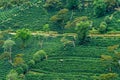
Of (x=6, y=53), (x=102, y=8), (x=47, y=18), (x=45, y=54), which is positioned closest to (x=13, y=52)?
(x=6, y=53)

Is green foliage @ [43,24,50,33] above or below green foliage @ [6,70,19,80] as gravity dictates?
above

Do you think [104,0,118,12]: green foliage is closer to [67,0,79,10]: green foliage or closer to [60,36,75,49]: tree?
[67,0,79,10]: green foliage

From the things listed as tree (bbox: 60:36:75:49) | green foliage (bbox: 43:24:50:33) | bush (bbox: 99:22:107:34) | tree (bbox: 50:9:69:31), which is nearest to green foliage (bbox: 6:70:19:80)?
tree (bbox: 60:36:75:49)

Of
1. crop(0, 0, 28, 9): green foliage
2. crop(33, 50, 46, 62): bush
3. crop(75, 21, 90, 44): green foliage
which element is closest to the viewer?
crop(33, 50, 46, 62): bush

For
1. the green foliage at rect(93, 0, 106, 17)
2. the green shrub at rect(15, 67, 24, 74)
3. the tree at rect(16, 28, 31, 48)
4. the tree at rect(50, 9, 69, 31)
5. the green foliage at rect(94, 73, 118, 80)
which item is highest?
the green foliage at rect(93, 0, 106, 17)

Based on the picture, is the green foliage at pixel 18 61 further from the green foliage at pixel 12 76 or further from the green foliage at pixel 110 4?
the green foliage at pixel 110 4

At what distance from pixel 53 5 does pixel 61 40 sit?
542 inches

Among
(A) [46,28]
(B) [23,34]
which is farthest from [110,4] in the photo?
(B) [23,34]

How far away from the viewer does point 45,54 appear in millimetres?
69188

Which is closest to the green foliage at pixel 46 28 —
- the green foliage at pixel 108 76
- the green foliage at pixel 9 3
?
the green foliage at pixel 9 3

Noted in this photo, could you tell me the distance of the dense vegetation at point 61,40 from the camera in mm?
64875

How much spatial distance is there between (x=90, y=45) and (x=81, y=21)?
202 inches

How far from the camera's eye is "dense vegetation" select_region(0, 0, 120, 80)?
64.9 meters

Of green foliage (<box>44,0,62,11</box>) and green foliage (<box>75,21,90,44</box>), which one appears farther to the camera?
green foliage (<box>44,0,62,11</box>)
